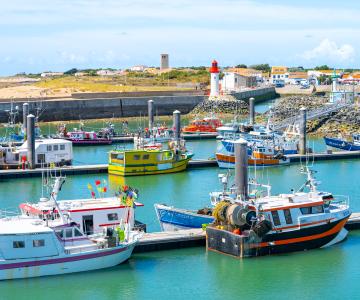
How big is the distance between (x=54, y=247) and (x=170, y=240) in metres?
4.50

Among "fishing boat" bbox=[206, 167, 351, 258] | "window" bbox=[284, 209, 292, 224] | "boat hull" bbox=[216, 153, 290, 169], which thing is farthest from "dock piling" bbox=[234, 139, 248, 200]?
"boat hull" bbox=[216, 153, 290, 169]

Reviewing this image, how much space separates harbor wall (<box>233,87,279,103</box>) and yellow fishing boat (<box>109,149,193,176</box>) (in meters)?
49.0

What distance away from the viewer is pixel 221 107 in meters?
91.2

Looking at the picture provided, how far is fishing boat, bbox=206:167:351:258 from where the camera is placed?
27047mm

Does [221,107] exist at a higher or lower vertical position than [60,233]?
higher

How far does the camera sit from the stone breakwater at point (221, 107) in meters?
90.5

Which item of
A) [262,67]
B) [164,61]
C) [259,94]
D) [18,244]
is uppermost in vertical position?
[262,67]

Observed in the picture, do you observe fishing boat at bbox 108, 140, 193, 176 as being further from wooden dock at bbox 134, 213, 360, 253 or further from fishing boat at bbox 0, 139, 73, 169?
wooden dock at bbox 134, 213, 360, 253

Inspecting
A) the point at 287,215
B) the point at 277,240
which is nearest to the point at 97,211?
the point at 277,240

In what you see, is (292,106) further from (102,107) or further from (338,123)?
(102,107)

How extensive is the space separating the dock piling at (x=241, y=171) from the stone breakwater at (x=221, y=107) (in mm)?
60748

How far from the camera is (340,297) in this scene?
979 inches

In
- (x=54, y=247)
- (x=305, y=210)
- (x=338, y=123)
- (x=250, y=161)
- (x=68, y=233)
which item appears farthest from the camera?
(x=338, y=123)

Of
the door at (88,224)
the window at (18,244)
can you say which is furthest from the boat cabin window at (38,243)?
the door at (88,224)
